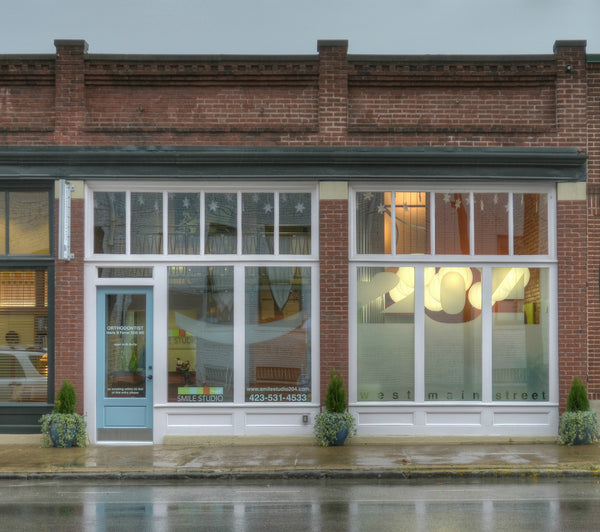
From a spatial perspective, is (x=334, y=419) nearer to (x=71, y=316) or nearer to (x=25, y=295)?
(x=71, y=316)

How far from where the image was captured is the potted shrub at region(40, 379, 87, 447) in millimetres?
12961

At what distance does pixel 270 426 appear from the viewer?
13.5 metres

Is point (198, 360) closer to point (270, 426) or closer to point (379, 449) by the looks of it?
point (270, 426)

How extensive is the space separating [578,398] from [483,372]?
1570mm

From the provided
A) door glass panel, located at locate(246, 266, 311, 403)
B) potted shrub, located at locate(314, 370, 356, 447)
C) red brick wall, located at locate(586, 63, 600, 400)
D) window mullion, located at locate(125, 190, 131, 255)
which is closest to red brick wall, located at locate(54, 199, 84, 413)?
window mullion, located at locate(125, 190, 131, 255)

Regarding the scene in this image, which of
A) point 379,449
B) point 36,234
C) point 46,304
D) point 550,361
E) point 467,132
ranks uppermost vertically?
point 467,132

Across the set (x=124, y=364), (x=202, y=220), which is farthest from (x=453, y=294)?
(x=124, y=364)

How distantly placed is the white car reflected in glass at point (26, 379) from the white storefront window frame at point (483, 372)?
525 cm

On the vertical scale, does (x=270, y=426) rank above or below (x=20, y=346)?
Result: below

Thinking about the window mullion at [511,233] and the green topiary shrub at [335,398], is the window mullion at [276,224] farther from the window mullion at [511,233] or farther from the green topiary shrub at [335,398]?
the window mullion at [511,233]

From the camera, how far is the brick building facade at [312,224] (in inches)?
531

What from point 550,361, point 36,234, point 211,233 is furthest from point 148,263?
point 550,361

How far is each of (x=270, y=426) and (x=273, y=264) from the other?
8.99ft

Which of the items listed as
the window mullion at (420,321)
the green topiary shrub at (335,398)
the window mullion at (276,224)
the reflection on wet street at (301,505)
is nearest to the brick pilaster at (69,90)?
the window mullion at (276,224)
